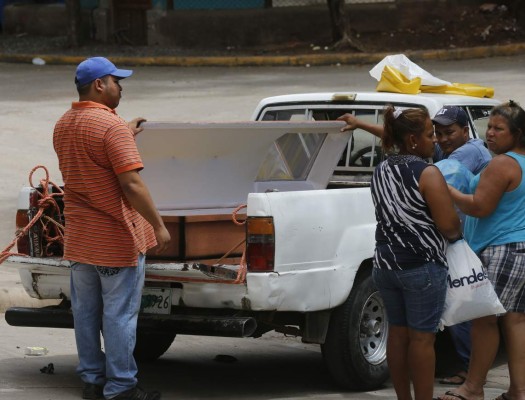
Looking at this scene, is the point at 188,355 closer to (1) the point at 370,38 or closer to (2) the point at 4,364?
(2) the point at 4,364

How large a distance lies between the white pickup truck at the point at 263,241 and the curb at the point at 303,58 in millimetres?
12198

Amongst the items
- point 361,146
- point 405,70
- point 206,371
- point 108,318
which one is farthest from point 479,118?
point 108,318

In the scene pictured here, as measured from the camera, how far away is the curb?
20531 mm

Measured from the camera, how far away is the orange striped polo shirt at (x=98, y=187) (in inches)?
250

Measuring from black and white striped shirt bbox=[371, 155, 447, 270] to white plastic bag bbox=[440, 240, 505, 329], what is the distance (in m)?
0.09

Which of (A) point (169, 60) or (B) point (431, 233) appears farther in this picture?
(A) point (169, 60)

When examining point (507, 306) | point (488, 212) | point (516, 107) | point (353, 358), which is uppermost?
point (516, 107)

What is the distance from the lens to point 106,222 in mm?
6422

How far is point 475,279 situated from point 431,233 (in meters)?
0.36

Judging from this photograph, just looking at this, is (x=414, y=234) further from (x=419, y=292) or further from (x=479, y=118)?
(x=479, y=118)

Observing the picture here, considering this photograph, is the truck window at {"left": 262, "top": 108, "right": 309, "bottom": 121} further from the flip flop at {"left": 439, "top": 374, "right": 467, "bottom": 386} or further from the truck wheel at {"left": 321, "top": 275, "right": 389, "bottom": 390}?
the flip flop at {"left": 439, "top": 374, "right": 467, "bottom": 386}

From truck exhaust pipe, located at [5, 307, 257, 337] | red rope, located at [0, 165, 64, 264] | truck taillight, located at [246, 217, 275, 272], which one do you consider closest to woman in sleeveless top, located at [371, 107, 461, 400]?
truck taillight, located at [246, 217, 275, 272]

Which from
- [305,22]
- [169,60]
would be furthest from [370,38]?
[169,60]

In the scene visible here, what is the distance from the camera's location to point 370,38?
22109 millimetres
